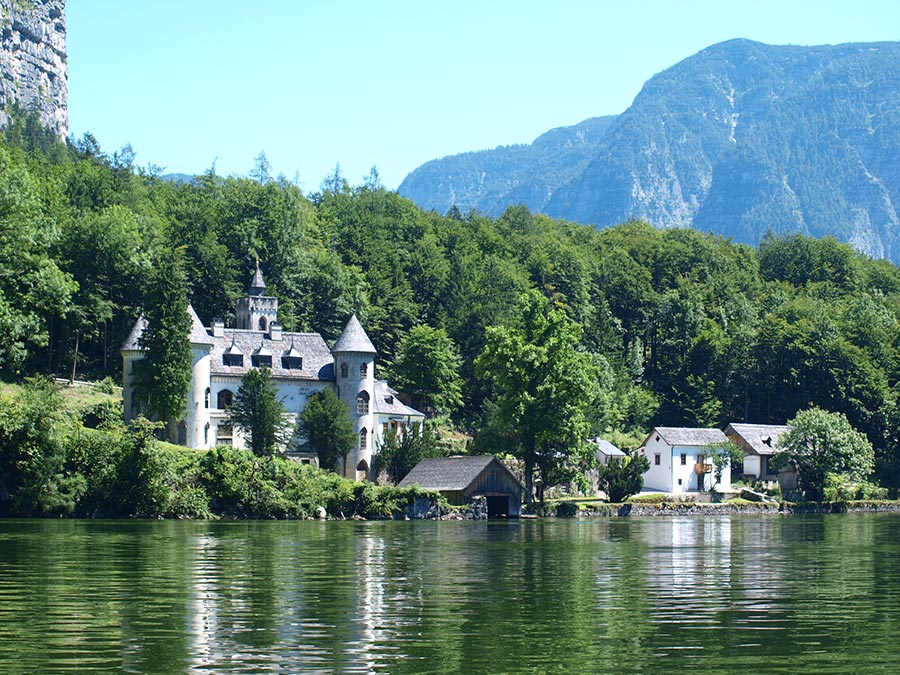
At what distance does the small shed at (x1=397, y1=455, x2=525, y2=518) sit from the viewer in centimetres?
7250

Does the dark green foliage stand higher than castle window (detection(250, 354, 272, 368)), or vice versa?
castle window (detection(250, 354, 272, 368))

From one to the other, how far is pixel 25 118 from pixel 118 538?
438 feet

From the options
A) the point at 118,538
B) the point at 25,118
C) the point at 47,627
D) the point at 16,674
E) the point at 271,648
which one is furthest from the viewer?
the point at 25,118

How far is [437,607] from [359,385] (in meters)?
62.6

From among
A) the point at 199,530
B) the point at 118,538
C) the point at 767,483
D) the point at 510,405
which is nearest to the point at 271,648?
the point at 118,538

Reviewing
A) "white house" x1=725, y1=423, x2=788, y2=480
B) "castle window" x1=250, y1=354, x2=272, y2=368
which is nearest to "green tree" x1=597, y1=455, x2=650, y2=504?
"white house" x1=725, y1=423, x2=788, y2=480

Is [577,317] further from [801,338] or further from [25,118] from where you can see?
[25,118]

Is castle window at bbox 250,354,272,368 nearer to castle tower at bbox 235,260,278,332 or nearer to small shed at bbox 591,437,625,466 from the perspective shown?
castle tower at bbox 235,260,278,332

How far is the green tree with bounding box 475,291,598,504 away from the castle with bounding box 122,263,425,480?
32.5 ft

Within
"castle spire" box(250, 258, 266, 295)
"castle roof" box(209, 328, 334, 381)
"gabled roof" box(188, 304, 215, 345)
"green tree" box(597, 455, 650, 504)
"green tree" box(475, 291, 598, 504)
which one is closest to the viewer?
"green tree" box(475, 291, 598, 504)

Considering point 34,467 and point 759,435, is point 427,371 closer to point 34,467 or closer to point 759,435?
point 759,435

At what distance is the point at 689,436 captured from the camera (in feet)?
328

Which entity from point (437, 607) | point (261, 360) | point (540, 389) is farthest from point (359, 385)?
point (437, 607)

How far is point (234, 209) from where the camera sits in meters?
115
